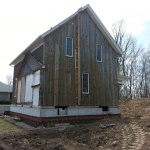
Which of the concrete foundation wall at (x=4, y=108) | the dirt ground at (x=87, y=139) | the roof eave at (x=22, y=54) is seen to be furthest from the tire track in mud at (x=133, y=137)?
the concrete foundation wall at (x=4, y=108)

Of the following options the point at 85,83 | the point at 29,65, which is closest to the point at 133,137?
the point at 85,83

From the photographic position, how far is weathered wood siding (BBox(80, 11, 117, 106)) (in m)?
16.3

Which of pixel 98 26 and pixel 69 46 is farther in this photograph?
pixel 98 26

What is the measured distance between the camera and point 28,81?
55.8 feet

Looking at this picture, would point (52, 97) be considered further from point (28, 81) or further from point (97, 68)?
point (97, 68)

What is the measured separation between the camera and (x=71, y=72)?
15359mm

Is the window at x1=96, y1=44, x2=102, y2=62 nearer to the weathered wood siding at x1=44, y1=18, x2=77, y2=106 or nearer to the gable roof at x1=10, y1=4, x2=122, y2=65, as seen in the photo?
the gable roof at x1=10, y1=4, x2=122, y2=65

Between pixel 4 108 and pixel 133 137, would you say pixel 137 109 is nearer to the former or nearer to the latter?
pixel 133 137

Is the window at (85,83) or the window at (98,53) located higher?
the window at (98,53)

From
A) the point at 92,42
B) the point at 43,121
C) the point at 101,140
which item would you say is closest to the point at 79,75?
the point at 92,42

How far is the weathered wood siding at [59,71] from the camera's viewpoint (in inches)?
559

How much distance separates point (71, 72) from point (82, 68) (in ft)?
3.60

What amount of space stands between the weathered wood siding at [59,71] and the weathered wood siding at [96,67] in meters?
1.19

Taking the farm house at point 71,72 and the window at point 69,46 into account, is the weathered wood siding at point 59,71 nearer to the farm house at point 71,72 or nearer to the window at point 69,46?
the farm house at point 71,72
